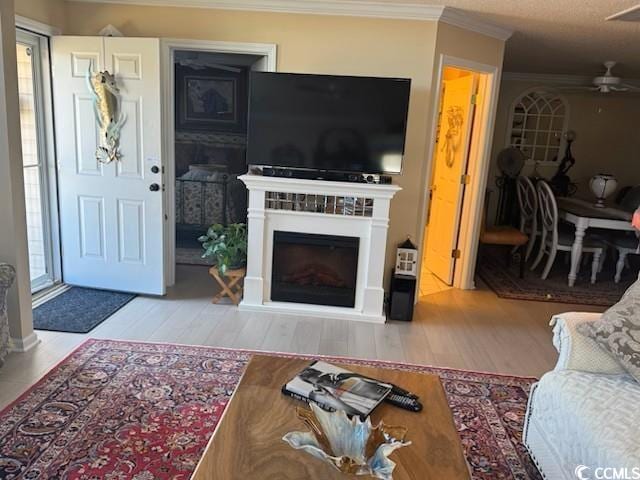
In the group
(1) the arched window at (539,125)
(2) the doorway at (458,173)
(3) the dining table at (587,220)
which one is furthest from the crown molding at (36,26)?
(1) the arched window at (539,125)

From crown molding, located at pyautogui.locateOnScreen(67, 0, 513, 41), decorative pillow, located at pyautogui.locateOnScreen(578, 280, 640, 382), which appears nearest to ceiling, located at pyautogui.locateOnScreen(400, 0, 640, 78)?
crown molding, located at pyautogui.locateOnScreen(67, 0, 513, 41)

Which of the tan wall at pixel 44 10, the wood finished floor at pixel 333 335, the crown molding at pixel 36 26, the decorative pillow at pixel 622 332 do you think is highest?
the tan wall at pixel 44 10

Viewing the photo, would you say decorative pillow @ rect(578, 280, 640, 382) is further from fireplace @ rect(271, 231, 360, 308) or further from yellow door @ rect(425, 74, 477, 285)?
yellow door @ rect(425, 74, 477, 285)

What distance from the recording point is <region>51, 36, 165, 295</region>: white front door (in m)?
3.65

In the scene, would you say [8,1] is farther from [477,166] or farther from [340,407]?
[477,166]

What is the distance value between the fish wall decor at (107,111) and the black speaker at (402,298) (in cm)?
235

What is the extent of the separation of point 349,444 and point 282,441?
0.76 feet

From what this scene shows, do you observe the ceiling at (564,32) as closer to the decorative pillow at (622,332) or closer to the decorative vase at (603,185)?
the decorative vase at (603,185)

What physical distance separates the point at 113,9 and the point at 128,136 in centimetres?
101

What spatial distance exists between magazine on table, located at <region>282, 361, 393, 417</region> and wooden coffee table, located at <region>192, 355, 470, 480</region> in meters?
0.04

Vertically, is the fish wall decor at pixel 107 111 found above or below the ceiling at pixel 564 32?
below

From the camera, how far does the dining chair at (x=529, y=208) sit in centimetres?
536

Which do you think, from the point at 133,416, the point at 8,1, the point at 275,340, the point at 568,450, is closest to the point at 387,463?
the point at 568,450

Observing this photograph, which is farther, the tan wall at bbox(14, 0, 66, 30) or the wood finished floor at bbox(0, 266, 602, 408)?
the tan wall at bbox(14, 0, 66, 30)
